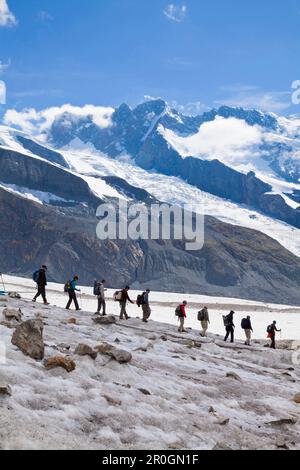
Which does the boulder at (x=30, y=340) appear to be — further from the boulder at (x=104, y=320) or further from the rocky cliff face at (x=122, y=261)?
the rocky cliff face at (x=122, y=261)

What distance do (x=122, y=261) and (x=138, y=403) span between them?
153m

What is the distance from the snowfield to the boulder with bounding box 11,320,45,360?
0.65 ft

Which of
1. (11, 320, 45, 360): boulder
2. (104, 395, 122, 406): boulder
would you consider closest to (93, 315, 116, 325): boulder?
(11, 320, 45, 360): boulder

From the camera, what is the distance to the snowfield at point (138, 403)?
378 inches

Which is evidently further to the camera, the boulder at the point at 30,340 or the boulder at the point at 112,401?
the boulder at the point at 30,340

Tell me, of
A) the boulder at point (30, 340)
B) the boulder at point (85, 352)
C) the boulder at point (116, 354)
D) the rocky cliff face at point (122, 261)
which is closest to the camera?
the boulder at point (30, 340)

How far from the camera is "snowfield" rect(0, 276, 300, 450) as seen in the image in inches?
378

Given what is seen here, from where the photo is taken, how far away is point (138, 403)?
11906 mm

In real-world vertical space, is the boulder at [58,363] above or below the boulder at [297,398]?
above

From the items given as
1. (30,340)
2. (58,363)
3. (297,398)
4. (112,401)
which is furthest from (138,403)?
(297,398)

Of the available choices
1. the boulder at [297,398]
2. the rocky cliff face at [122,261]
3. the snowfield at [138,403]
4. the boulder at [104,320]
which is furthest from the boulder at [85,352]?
the rocky cliff face at [122,261]

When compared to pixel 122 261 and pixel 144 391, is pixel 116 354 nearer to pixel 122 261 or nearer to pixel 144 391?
pixel 144 391

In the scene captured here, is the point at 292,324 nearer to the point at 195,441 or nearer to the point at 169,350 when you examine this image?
the point at 169,350

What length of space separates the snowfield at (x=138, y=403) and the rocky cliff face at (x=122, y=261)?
130m
